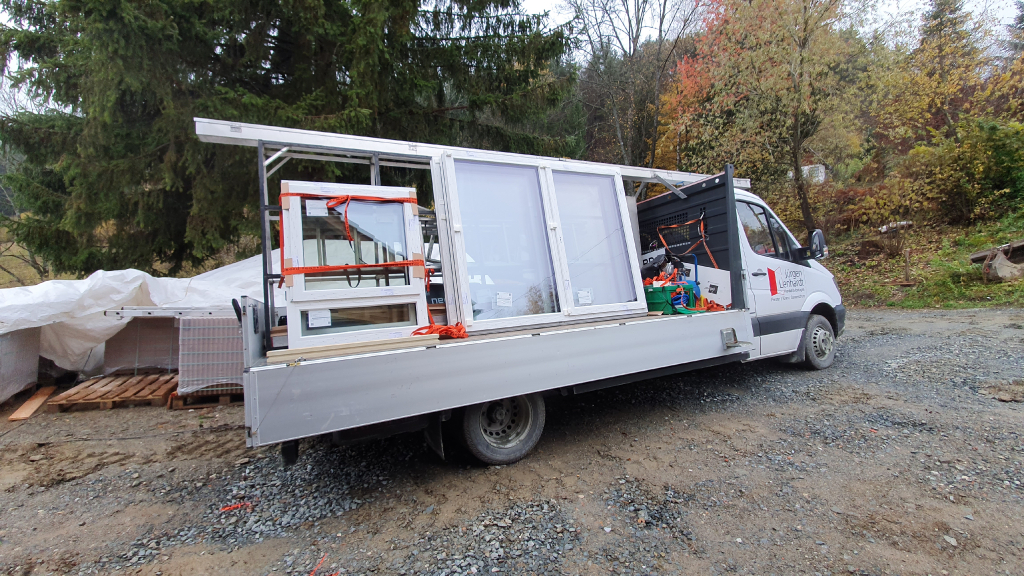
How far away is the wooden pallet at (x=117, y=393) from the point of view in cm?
503

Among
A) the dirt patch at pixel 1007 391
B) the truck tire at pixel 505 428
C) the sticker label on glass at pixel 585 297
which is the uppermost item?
the sticker label on glass at pixel 585 297

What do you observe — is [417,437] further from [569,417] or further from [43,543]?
[43,543]

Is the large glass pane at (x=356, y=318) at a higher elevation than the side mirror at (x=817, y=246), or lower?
lower

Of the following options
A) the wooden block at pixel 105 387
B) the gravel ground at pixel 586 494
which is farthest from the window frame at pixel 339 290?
the wooden block at pixel 105 387

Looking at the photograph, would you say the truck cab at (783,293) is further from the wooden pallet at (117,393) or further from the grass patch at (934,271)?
the wooden pallet at (117,393)

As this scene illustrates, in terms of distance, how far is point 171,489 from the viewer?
10.9 feet

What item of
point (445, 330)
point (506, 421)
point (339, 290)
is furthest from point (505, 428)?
point (339, 290)

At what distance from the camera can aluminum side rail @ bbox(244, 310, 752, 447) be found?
249 cm

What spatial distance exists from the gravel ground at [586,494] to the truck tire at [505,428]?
0.39 ft

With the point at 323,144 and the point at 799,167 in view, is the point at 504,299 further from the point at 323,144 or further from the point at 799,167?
the point at 799,167

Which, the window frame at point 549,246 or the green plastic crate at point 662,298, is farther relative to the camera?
the green plastic crate at point 662,298

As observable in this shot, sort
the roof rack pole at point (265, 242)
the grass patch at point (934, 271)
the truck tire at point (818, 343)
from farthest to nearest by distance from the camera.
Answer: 1. the grass patch at point (934, 271)
2. the truck tire at point (818, 343)
3. the roof rack pole at point (265, 242)

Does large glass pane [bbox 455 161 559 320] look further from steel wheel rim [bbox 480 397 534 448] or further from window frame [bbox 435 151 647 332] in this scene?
steel wheel rim [bbox 480 397 534 448]

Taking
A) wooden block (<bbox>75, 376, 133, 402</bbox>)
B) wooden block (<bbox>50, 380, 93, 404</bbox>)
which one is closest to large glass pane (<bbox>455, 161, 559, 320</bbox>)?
wooden block (<bbox>75, 376, 133, 402</bbox>)
